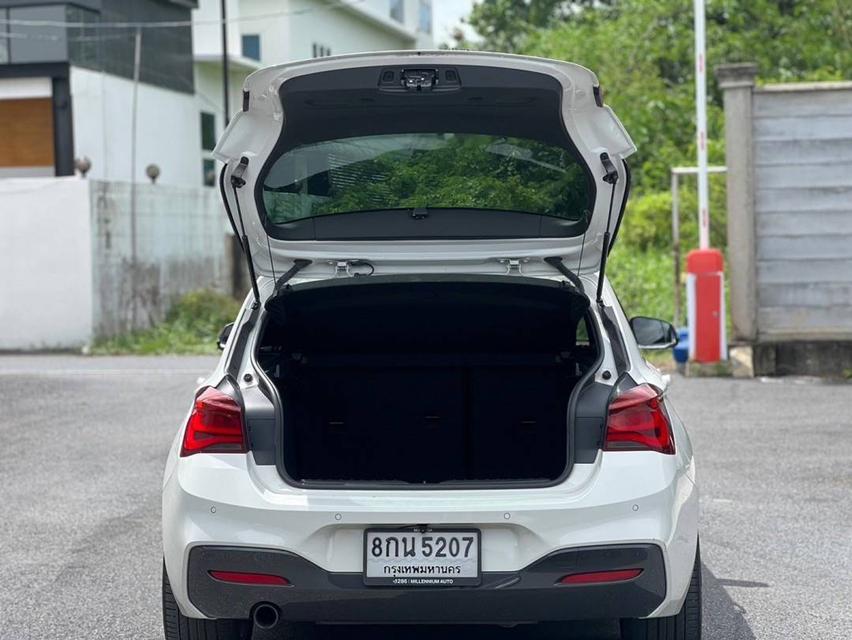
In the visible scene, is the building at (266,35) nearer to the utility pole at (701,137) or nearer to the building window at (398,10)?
the building window at (398,10)

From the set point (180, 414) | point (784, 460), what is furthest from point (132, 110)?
point (784, 460)

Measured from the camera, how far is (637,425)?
4539mm

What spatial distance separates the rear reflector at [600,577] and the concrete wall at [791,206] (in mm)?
9830

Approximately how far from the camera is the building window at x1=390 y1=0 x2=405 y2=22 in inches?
1758

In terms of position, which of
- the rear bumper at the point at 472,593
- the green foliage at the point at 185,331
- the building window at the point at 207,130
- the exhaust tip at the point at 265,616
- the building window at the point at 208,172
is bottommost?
the green foliage at the point at 185,331

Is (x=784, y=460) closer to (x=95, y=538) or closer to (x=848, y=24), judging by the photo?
(x=95, y=538)

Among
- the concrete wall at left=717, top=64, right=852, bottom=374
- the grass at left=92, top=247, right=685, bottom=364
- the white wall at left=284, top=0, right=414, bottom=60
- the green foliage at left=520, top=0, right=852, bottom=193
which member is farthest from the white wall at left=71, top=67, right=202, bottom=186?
the concrete wall at left=717, top=64, right=852, bottom=374

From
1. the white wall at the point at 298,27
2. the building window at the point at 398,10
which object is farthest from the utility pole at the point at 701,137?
the building window at the point at 398,10

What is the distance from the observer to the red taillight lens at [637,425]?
4508 mm

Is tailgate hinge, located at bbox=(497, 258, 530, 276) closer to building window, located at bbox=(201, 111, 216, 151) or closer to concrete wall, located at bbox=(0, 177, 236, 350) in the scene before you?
concrete wall, located at bbox=(0, 177, 236, 350)

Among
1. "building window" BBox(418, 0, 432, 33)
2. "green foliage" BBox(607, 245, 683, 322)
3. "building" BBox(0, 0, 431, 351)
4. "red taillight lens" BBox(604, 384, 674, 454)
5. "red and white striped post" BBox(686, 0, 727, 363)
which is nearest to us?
"red taillight lens" BBox(604, 384, 674, 454)

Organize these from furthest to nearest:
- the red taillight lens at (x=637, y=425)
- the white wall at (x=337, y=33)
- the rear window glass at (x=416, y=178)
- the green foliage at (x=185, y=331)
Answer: the white wall at (x=337, y=33) < the green foliage at (x=185, y=331) < the rear window glass at (x=416, y=178) < the red taillight lens at (x=637, y=425)

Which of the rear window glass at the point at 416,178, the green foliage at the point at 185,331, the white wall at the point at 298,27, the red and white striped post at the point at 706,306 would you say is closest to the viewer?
the rear window glass at the point at 416,178

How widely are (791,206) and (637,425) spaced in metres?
9.80
